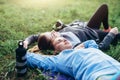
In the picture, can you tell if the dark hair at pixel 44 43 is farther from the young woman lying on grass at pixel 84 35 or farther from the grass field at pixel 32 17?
the grass field at pixel 32 17

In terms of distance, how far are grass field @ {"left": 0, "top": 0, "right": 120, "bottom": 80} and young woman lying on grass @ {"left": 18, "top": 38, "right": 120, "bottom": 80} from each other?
0.26 meters

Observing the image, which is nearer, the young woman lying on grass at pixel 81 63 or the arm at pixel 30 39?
the young woman lying on grass at pixel 81 63

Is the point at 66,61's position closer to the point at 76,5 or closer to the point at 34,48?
the point at 34,48

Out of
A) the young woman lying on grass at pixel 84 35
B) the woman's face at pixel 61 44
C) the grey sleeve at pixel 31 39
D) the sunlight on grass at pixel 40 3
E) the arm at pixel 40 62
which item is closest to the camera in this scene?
the arm at pixel 40 62

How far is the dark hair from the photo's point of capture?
19.7ft

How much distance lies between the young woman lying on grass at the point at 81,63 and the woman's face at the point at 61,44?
0.12 feet

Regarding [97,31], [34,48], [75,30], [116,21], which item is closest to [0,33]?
[34,48]

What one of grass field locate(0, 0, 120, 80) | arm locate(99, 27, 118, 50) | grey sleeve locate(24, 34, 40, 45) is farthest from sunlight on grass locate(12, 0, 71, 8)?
arm locate(99, 27, 118, 50)

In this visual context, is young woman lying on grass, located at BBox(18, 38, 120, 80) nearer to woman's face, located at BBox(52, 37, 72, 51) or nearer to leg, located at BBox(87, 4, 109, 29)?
woman's face, located at BBox(52, 37, 72, 51)

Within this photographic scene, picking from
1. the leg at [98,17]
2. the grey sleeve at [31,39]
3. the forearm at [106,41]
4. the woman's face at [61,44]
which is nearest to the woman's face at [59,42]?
the woman's face at [61,44]

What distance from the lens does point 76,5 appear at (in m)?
10.4

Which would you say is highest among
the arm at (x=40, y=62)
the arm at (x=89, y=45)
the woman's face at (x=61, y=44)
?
the arm at (x=89, y=45)

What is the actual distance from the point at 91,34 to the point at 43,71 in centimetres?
184

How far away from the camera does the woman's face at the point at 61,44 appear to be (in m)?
5.94
